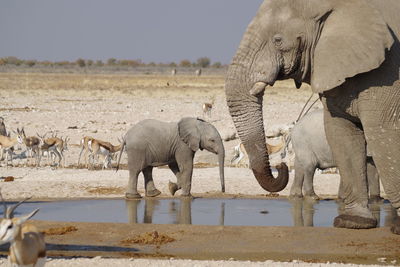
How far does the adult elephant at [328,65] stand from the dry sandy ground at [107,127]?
1.35 meters

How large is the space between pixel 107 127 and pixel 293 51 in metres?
19.1

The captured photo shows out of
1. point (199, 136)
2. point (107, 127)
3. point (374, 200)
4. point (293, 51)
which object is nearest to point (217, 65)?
point (107, 127)

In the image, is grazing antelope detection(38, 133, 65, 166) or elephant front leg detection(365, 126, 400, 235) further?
grazing antelope detection(38, 133, 65, 166)

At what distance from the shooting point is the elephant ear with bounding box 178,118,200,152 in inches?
590

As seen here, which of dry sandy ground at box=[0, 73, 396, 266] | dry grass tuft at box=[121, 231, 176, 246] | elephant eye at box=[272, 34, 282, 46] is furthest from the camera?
dry sandy ground at box=[0, 73, 396, 266]

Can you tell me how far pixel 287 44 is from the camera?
8656 millimetres

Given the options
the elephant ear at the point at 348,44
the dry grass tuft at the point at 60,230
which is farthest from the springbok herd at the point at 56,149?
the elephant ear at the point at 348,44

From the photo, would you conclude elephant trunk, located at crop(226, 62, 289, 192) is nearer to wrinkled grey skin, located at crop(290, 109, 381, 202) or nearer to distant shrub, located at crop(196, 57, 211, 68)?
wrinkled grey skin, located at crop(290, 109, 381, 202)

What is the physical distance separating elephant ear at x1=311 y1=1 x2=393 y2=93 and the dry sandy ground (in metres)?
1.71

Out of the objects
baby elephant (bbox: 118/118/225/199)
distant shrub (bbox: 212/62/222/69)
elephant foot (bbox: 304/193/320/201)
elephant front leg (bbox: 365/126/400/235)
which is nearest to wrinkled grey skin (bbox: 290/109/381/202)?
elephant foot (bbox: 304/193/320/201)

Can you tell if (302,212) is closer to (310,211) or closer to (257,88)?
(310,211)

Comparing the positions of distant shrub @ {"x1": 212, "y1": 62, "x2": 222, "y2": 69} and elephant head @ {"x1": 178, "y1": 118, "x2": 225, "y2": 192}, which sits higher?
distant shrub @ {"x1": 212, "y1": 62, "x2": 222, "y2": 69}

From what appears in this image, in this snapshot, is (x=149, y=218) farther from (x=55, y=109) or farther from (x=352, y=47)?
(x=55, y=109)

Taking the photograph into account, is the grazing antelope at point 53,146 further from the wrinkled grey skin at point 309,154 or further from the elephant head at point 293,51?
the elephant head at point 293,51
